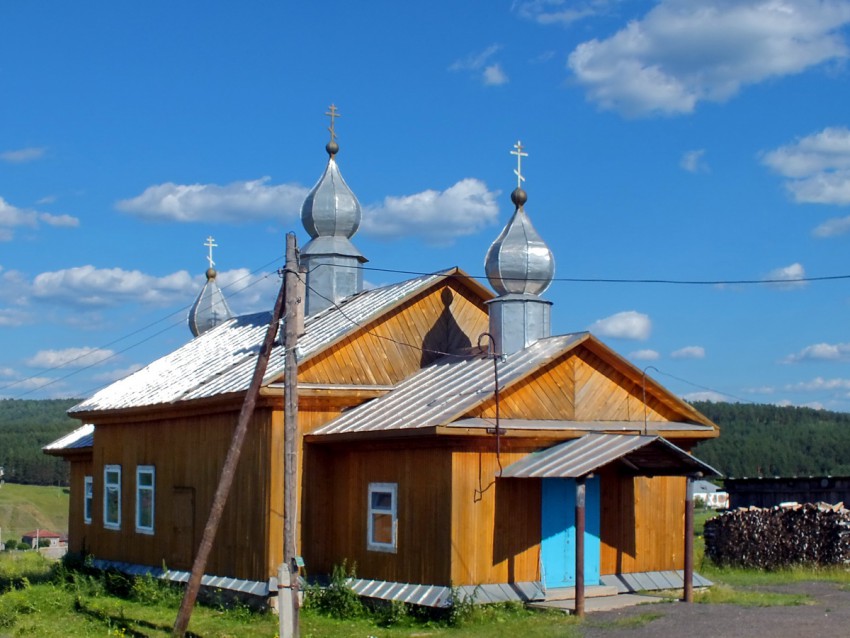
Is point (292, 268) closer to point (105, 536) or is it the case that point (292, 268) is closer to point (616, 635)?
point (616, 635)

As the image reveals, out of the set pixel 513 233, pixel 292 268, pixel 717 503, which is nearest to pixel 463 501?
pixel 292 268

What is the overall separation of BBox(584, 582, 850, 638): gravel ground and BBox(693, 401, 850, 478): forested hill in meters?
61.6

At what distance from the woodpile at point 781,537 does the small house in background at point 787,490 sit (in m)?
1.95

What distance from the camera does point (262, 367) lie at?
53.7 feet

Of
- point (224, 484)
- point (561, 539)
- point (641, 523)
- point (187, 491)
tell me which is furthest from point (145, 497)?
point (641, 523)

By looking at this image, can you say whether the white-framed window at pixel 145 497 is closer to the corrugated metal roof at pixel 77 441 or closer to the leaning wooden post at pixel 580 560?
the corrugated metal roof at pixel 77 441

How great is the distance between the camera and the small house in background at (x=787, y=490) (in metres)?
28.5

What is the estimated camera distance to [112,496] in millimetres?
24656

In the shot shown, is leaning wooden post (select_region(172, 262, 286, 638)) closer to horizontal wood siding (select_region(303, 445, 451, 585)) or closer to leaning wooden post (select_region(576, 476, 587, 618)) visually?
horizontal wood siding (select_region(303, 445, 451, 585))

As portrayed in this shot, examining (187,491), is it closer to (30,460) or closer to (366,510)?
(366,510)

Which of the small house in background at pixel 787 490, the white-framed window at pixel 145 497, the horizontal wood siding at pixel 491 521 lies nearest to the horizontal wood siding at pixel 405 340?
the horizontal wood siding at pixel 491 521

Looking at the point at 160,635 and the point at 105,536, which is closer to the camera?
the point at 160,635

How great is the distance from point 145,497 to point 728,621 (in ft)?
40.8

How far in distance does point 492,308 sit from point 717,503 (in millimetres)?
94312
